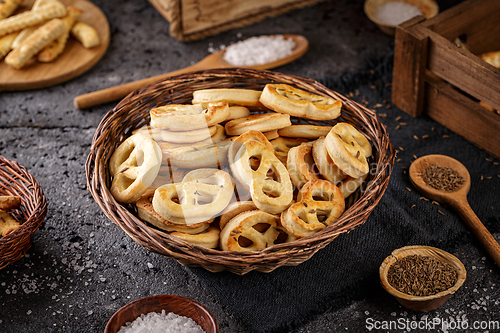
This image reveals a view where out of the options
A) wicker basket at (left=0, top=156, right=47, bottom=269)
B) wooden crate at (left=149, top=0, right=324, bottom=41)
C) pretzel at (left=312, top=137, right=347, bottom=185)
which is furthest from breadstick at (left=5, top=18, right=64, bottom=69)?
pretzel at (left=312, top=137, right=347, bottom=185)

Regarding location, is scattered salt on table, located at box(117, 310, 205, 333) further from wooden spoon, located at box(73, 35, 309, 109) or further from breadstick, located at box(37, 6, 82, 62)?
breadstick, located at box(37, 6, 82, 62)

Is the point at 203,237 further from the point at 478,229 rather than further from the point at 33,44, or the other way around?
the point at 33,44

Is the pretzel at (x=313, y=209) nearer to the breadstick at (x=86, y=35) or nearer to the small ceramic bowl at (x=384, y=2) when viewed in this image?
the small ceramic bowl at (x=384, y=2)

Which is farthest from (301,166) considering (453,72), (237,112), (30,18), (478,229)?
(30,18)

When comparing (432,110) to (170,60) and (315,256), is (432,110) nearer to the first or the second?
(315,256)

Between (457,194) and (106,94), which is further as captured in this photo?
(106,94)

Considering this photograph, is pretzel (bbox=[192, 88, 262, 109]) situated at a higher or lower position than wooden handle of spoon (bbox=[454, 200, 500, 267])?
higher

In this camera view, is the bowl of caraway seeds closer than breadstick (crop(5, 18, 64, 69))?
Yes
